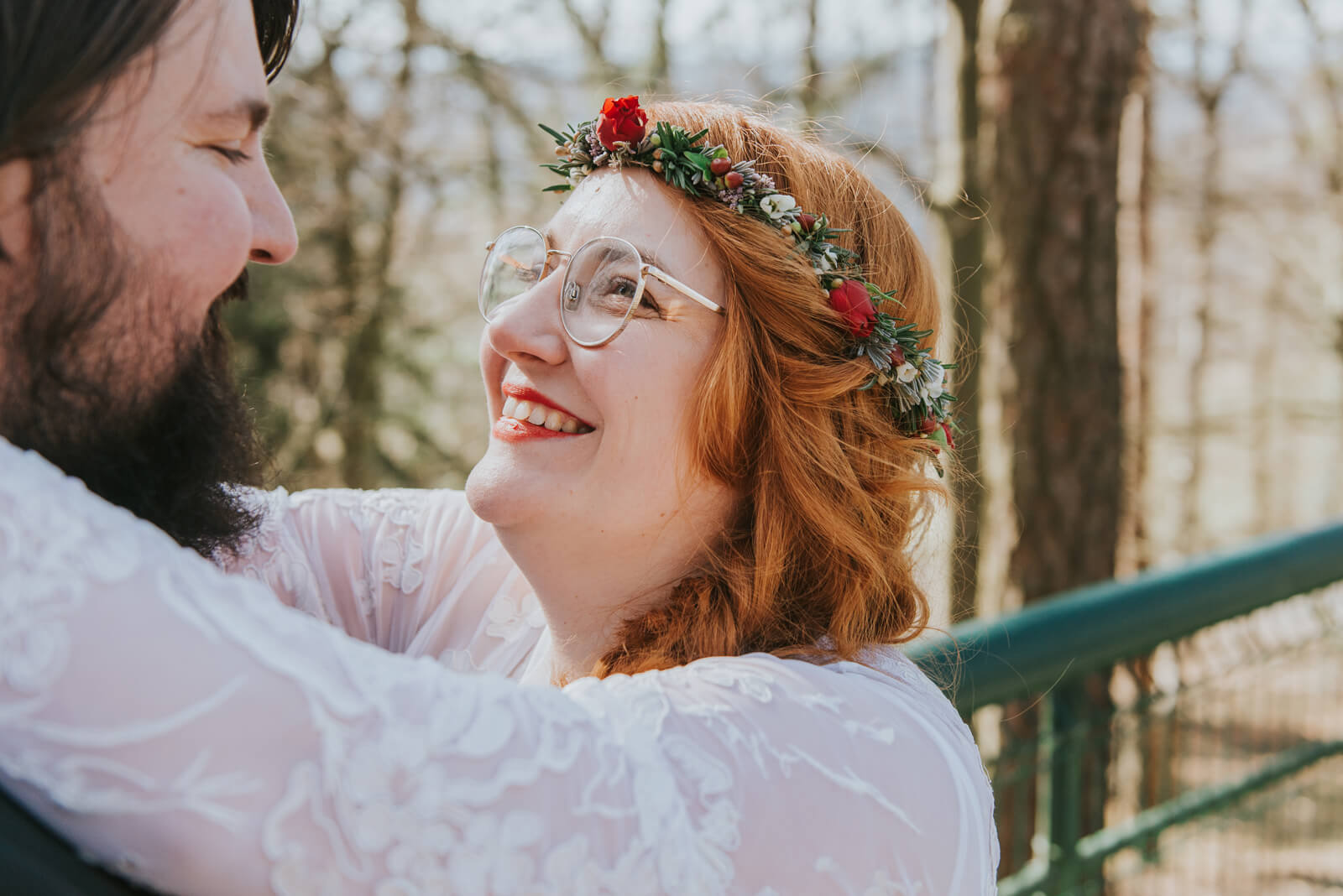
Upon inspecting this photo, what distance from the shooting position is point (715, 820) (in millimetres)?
1244

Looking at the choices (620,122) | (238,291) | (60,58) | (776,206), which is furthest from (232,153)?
(776,206)

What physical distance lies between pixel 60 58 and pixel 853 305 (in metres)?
1.19

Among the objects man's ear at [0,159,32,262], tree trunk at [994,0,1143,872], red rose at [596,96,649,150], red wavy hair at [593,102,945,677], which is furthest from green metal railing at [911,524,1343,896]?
man's ear at [0,159,32,262]

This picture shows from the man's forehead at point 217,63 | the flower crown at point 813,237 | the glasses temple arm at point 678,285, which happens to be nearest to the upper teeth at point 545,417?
the glasses temple arm at point 678,285

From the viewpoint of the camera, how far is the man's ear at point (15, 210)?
114 cm

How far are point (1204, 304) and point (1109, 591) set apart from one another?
1817 centimetres

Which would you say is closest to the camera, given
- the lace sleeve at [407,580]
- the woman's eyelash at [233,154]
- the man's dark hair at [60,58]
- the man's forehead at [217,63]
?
the man's dark hair at [60,58]

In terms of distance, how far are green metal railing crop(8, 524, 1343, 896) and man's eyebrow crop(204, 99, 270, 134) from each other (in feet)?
5.02

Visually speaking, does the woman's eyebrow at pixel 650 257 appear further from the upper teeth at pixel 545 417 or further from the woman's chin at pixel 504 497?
the woman's chin at pixel 504 497

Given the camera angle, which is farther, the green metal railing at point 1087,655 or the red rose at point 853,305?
the green metal railing at point 1087,655

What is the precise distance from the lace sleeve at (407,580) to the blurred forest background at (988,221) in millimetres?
904

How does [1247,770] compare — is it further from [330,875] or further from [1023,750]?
[330,875]

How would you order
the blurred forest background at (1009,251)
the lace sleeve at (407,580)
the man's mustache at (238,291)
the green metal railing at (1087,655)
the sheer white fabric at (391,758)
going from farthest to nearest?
the blurred forest background at (1009,251) → the green metal railing at (1087,655) → the lace sleeve at (407,580) → the man's mustache at (238,291) → the sheer white fabric at (391,758)

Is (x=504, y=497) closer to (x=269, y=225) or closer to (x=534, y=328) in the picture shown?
(x=534, y=328)
